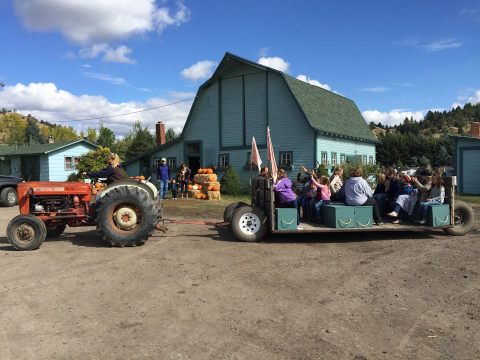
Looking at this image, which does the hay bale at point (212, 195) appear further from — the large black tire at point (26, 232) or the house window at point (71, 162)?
the house window at point (71, 162)

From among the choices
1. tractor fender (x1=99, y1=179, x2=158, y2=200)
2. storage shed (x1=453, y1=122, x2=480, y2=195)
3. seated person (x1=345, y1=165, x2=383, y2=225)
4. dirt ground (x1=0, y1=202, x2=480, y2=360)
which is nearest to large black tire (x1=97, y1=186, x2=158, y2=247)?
tractor fender (x1=99, y1=179, x2=158, y2=200)

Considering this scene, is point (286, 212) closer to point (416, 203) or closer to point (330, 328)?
point (416, 203)

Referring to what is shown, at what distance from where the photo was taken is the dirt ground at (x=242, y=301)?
4.00 meters

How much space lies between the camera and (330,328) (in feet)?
14.6

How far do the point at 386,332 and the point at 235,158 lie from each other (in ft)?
69.3

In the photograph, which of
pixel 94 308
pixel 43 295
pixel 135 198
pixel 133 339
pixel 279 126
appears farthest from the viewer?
pixel 279 126

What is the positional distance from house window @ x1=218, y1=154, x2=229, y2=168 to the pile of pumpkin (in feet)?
19.7

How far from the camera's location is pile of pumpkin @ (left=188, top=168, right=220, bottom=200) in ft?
61.7

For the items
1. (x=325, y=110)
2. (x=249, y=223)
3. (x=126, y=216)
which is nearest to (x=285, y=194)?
(x=249, y=223)

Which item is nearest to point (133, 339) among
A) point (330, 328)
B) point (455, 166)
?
point (330, 328)

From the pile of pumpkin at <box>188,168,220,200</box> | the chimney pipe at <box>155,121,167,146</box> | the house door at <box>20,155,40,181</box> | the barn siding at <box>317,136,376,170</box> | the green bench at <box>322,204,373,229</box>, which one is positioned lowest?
the green bench at <box>322,204,373,229</box>

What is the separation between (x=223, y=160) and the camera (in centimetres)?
2569

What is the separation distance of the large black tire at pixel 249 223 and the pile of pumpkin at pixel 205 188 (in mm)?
9630

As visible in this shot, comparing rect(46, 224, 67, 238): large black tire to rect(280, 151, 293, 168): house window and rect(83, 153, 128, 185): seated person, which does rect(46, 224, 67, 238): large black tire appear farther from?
rect(280, 151, 293, 168): house window
